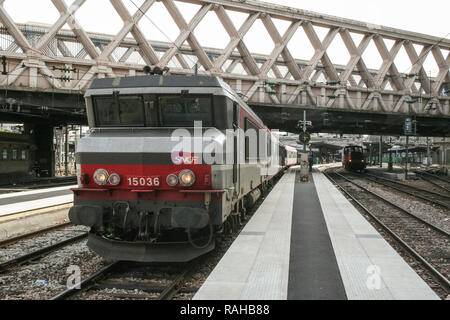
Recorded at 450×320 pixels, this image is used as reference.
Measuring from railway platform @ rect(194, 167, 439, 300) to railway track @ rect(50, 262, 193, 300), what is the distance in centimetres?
48

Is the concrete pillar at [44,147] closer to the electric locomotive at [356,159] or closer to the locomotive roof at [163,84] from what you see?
the locomotive roof at [163,84]

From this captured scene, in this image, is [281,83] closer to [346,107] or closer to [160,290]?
[346,107]

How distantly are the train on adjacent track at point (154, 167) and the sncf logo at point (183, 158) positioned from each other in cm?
2

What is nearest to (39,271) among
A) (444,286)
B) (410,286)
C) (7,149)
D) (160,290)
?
(160,290)

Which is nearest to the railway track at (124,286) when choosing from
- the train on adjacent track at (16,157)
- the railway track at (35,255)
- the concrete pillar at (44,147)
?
the railway track at (35,255)

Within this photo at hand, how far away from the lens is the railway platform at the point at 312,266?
5613 mm

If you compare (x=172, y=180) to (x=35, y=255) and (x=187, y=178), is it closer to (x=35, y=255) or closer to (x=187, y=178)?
(x=187, y=178)

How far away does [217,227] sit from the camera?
760 cm

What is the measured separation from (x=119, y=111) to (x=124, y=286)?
3.23m

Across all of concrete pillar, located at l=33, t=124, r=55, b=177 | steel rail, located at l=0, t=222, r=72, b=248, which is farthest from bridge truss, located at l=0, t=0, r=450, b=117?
steel rail, located at l=0, t=222, r=72, b=248

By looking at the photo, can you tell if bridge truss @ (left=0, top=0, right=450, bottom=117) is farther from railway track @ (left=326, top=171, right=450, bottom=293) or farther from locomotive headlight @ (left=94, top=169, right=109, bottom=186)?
locomotive headlight @ (left=94, top=169, right=109, bottom=186)

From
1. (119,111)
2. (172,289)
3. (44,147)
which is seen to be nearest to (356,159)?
(44,147)

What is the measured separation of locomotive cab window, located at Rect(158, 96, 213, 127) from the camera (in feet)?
23.7

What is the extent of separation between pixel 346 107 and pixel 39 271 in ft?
101
